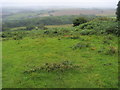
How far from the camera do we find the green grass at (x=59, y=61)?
12938mm

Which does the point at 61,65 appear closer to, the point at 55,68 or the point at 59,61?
the point at 55,68

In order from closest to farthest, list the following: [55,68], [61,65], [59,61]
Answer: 1. [55,68]
2. [61,65]
3. [59,61]

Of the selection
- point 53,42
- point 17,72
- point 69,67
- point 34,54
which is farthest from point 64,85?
point 53,42

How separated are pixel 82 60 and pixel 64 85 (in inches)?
195

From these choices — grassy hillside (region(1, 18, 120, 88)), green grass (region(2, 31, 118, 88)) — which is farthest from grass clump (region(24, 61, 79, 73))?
green grass (region(2, 31, 118, 88))

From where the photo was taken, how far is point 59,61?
17031 mm

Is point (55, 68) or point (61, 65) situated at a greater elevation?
point (61, 65)

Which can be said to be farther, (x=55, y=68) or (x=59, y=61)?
(x=59, y=61)

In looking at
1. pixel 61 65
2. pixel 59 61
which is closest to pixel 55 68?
pixel 61 65

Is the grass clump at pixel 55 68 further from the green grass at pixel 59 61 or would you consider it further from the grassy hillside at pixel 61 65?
the green grass at pixel 59 61

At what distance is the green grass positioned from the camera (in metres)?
12.9

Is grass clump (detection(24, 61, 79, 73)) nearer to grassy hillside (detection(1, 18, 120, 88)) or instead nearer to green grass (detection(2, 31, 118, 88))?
grassy hillside (detection(1, 18, 120, 88))

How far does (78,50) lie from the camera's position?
2025 centimetres

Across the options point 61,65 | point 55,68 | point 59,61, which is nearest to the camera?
point 55,68
